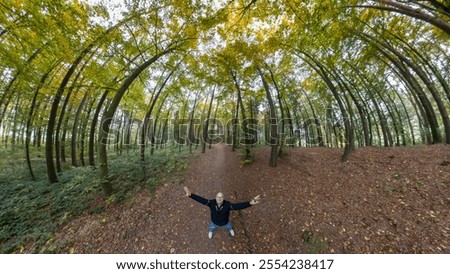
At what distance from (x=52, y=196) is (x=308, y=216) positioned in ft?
34.8

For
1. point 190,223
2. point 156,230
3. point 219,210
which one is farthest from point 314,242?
point 156,230

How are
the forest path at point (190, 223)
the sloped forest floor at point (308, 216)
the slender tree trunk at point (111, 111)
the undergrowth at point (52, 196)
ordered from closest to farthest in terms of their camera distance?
the sloped forest floor at point (308, 216), the forest path at point (190, 223), the undergrowth at point (52, 196), the slender tree trunk at point (111, 111)

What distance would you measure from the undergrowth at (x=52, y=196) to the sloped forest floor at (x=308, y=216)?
0.51m

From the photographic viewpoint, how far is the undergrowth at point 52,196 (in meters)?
5.21

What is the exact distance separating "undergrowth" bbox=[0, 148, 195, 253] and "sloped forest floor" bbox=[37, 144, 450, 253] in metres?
0.51

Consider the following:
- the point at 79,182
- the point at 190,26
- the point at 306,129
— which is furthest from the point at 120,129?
the point at 306,129

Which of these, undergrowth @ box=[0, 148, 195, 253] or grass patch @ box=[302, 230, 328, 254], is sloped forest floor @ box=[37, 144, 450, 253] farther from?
undergrowth @ box=[0, 148, 195, 253]

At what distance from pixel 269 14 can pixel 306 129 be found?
57.5 feet

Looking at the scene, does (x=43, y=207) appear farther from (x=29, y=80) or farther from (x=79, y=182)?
(x=29, y=80)

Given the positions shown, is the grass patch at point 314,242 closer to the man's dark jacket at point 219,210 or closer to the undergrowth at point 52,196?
the man's dark jacket at point 219,210

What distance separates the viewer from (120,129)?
1805 centimetres

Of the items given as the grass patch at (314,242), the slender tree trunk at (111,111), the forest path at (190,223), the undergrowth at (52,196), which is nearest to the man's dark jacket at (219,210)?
the forest path at (190,223)

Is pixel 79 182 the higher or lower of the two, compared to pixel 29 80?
lower

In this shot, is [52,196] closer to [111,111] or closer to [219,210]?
[111,111]
